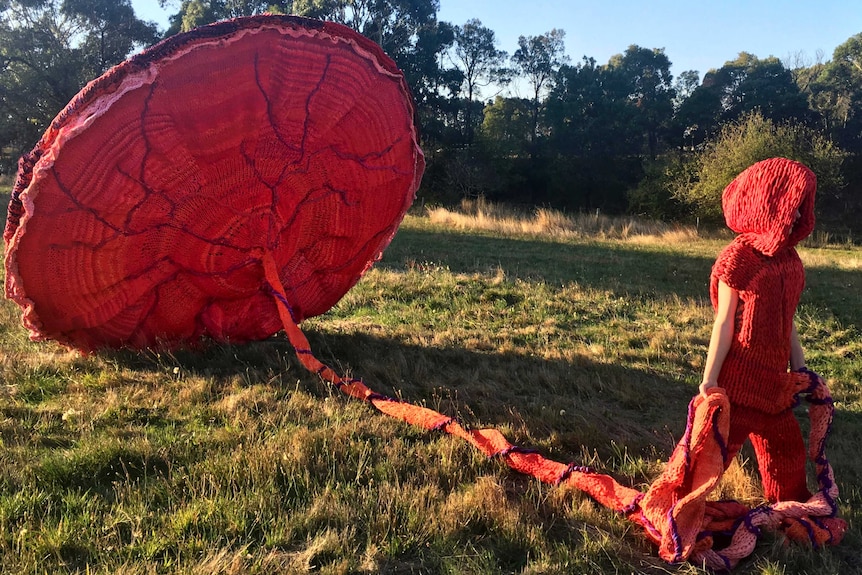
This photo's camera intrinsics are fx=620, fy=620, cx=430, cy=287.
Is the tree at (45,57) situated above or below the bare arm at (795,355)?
above

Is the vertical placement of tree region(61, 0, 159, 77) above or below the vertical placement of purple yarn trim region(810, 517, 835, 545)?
above

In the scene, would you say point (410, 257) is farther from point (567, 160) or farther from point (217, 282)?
point (567, 160)

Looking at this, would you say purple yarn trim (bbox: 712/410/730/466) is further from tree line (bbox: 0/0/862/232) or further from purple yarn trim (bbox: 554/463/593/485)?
tree line (bbox: 0/0/862/232)

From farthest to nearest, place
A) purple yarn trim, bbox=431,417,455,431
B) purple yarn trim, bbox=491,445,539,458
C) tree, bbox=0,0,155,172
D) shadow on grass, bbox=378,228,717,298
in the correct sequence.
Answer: tree, bbox=0,0,155,172 → shadow on grass, bbox=378,228,717,298 → purple yarn trim, bbox=431,417,455,431 → purple yarn trim, bbox=491,445,539,458

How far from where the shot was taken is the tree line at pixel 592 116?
2912 cm

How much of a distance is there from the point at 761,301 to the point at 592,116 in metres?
40.7

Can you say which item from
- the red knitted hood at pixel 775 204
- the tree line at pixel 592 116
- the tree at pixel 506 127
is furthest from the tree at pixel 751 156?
the red knitted hood at pixel 775 204

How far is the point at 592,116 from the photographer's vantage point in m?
40.8

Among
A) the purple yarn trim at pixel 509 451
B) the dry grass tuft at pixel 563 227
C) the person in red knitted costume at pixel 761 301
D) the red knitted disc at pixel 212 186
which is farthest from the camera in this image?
the dry grass tuft at pixel 563 227

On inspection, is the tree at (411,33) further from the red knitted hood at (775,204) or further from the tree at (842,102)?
the red knitted hood at (775,204)

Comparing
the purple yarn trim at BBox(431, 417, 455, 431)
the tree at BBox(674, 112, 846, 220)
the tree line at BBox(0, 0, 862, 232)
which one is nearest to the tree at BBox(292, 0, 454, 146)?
the tree line at BBox(0, 0, 862, 232)

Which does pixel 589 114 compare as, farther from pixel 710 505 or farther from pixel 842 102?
pixel 710 505

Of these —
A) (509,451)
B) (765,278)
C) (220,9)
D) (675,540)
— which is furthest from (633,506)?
(220,9)

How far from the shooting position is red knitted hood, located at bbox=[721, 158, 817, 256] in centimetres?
267
